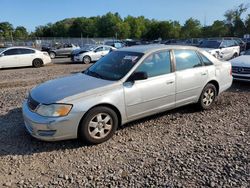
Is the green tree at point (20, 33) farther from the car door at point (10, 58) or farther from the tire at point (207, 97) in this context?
the tire at point (207, 97)

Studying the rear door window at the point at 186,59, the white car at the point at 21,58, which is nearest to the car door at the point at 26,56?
the white car at the point at 21,58

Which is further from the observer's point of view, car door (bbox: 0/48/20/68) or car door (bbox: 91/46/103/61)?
car door (bbox: 91/46/103/61)

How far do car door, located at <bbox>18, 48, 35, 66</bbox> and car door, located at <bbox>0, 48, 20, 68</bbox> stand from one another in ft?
0.74

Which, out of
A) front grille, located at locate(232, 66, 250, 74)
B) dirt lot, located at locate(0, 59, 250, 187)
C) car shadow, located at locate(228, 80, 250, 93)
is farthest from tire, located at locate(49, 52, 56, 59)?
dirt lot, located at locate(0, 59, 250, 187)

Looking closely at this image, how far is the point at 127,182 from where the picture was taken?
3355 mm

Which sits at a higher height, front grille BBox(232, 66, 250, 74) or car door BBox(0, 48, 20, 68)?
car door BBox(0, 48, 20, 68)

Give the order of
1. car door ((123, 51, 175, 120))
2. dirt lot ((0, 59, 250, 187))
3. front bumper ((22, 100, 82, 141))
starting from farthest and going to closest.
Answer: car door ((123, 51, 175, 120))
front bumper ((22, 100, 82, 141))
dirt lot ((0, 59, 250, 187))

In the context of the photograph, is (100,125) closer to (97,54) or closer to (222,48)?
(222,48)

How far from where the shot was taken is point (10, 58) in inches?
597

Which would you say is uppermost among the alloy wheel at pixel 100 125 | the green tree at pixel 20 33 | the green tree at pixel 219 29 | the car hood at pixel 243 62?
the green tree at pixel 20 33

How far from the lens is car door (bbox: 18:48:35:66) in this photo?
15613 millimetres

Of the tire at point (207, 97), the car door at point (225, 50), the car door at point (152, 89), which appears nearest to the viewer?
the car door at point (152, 89)

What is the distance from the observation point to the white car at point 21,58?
1505 centimetres

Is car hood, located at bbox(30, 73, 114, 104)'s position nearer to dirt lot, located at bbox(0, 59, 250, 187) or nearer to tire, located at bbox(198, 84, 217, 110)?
dirt lot, located at bbox(0, 59, 250, 187)
